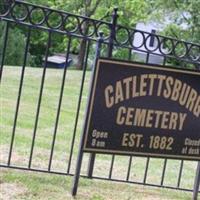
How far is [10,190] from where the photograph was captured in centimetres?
484

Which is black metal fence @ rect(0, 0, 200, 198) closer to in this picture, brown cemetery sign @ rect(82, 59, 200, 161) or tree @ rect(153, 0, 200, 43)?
brown cemetery sign @ rect(82, 59, 200, 161)

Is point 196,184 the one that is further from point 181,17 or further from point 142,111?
point 181,17

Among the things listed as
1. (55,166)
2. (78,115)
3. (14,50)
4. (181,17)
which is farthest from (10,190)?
(14,50)

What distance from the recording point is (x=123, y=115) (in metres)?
4.93

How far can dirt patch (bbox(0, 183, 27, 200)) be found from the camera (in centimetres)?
471

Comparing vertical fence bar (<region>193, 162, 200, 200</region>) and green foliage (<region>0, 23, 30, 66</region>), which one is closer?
vertical fence bar (<region>193, 162, 200, 200</region>)

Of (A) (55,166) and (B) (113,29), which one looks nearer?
(B) (113,29)

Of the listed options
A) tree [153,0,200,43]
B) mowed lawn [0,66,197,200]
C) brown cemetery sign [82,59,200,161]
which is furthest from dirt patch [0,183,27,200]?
tree [153,0,200,43]

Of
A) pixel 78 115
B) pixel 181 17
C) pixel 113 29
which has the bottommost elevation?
pixel 78 115

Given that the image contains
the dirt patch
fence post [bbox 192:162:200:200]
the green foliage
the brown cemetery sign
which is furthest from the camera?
the green foliage

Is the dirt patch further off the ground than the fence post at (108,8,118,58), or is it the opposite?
the fence post at (108,8,118,58)

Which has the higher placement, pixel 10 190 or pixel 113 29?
pixel 113 29

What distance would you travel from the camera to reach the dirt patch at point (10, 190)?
471 centimetres

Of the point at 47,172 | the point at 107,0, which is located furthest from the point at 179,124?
the point at 107,0
